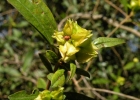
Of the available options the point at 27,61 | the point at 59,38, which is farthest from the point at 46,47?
the point at 59,38

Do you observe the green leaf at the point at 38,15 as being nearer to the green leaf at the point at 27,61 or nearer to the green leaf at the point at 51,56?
the green leaf at the point at 51,56

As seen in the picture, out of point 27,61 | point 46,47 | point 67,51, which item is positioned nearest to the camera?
point 67,51

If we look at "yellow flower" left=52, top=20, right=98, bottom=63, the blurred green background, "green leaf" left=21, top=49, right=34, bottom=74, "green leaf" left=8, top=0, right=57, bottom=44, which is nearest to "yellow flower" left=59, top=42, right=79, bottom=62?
"yellow flower" left=52, top=20, right=98, bottom=63

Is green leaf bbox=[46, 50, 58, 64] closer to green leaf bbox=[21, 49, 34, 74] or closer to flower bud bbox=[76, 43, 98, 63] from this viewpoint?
flower bud bbox=[76, 43, 98, 63]

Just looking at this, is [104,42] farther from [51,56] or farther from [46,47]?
[46,47]

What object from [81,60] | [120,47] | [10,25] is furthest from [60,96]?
[120,47]
